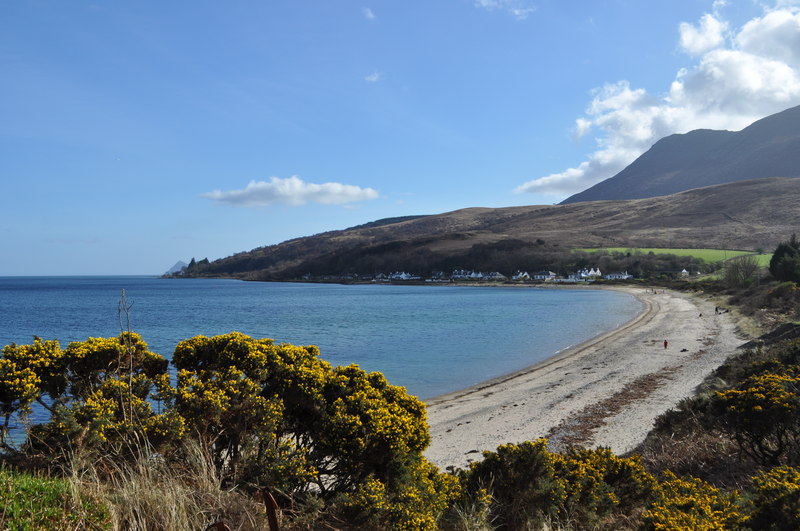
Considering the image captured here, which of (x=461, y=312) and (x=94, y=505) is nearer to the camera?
(x=94, y=505)

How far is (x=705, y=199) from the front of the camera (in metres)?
180

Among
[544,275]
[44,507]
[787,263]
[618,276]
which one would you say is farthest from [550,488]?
[544,275]

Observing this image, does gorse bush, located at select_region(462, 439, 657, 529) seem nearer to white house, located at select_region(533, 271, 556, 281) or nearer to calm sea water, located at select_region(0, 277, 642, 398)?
calm sea water, located at select_region(0, 277, 642, 398)

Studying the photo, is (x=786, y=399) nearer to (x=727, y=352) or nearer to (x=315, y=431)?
(x=315, y=431)

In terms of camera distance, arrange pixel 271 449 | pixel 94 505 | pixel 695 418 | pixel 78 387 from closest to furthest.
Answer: pixel 94 505 → pixel 271 449 → pixel 78 387 → pixel 695 418

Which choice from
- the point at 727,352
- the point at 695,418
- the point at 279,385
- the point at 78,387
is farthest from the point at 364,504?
the point at 727,352

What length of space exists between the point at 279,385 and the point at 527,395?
585 inches

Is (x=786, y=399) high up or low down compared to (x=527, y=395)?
up

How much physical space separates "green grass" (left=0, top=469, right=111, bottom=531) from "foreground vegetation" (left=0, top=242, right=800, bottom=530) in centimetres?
1

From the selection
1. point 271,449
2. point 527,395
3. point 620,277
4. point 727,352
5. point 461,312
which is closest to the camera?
point 271,449

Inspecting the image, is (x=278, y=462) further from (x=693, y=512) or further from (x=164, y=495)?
(x=693, y=512)

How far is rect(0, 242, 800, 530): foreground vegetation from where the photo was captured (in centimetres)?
394

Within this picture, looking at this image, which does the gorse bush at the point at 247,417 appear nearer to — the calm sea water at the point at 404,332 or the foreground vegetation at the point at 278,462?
the foreground vegetation at the point at 278,462

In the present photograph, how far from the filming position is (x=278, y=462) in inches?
188
